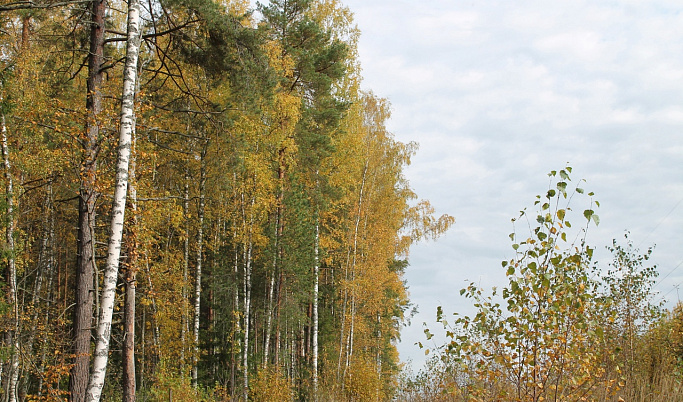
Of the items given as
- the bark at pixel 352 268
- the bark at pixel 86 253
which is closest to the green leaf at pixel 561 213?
the bark at pixel 86 253

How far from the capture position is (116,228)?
6.48 m

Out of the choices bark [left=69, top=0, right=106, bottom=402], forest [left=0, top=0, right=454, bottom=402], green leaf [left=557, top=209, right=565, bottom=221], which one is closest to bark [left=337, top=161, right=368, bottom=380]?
forest [left=0, top=0, right=454, bottom=402]

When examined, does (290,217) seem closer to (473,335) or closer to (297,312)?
(297,312)

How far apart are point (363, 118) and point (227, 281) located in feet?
23.7

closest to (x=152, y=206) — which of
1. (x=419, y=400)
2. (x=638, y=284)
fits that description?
(x=419, y=400)

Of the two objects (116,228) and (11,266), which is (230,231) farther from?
(116,228)

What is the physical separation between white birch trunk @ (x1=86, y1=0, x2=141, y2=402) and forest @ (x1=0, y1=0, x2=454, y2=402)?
0.02 meters

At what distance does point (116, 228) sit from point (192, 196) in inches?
354

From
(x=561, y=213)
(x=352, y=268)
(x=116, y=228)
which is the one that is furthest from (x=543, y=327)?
(x=352, y=268)

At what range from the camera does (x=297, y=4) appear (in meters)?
16.8

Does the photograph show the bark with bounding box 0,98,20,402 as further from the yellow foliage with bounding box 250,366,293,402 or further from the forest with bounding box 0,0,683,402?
the yellow foliage with bounding box 250,366,293,402

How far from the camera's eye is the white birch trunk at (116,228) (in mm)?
6164

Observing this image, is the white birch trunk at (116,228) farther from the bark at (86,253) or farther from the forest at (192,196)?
the bark at (86,253)

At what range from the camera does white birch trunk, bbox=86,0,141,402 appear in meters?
6.16
